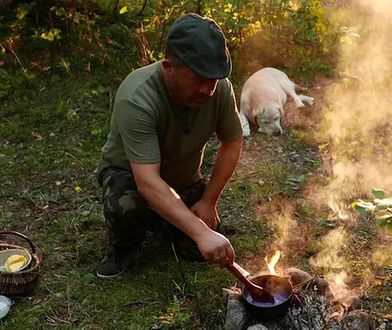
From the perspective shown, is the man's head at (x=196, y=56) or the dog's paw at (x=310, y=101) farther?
the dog's paw at (x=310, y=101)

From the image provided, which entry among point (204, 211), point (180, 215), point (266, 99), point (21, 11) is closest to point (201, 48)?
point (180, 215)

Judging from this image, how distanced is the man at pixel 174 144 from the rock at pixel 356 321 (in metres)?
0.67

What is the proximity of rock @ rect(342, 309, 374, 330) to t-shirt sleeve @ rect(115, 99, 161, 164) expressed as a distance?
4.12 ft

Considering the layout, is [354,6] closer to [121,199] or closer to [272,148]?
[272,148]

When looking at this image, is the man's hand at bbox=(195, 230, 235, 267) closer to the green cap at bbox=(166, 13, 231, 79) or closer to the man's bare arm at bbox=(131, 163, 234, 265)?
the man's bare arm at bbox=(131, 163, 234, 265)

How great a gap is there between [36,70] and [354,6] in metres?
4.47

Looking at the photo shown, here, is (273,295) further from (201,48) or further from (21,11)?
(21,11)

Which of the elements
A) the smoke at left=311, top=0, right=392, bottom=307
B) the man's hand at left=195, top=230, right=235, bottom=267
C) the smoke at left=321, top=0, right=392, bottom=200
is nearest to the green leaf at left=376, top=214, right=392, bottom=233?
the man's hand at left=195, top=230, right=235, bottom=267

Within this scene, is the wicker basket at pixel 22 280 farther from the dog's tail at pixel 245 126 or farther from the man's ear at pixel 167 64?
the dog's tail at pixel 245 126

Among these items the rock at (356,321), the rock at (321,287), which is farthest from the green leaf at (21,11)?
the rock at (356,321)

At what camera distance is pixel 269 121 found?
5.66 metres

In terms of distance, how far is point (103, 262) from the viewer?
384 cm

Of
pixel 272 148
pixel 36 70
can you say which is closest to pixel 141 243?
pixel 272 148

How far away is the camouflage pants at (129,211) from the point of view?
11.6 feet
